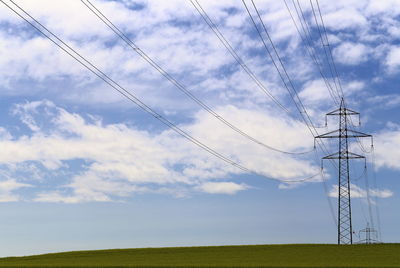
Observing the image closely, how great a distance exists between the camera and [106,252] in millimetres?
61969

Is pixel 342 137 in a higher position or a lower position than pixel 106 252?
higher

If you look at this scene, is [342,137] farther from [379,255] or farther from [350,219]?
[379,255]

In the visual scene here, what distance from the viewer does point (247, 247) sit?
65125 mm

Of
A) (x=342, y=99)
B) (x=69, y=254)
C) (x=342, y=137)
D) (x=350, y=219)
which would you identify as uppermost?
(x=342, y=99)

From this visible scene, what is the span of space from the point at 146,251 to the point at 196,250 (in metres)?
6.21

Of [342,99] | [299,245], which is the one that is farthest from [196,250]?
[342,99]

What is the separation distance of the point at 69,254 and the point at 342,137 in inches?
1439

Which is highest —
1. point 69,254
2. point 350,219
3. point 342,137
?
point 342,137

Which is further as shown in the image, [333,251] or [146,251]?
[146,251]

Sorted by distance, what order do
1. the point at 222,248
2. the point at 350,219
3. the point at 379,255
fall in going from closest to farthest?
the point at 379,255, the point at 350,219, the point at 222,248

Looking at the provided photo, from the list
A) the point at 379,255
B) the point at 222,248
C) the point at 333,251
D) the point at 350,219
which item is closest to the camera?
the point at 379,255

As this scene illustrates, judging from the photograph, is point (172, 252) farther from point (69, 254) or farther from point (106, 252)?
point (69, 254)

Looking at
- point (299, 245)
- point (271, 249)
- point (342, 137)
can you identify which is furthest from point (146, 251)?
point (342, 137)

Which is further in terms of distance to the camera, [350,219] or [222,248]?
[222,248]
